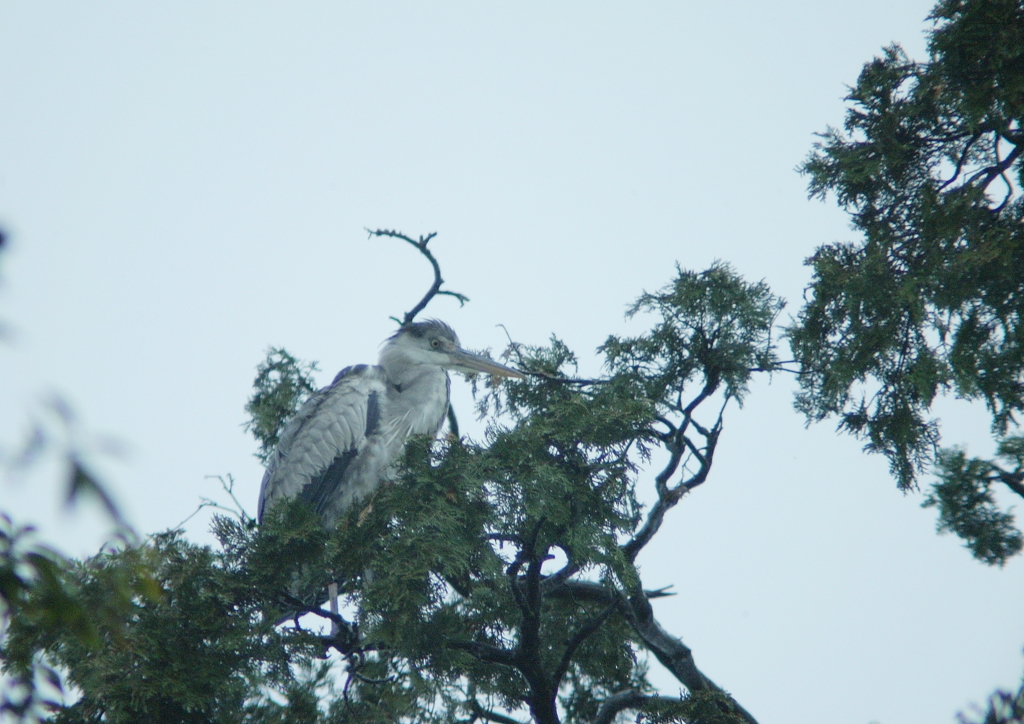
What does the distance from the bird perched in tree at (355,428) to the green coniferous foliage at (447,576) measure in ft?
5.32

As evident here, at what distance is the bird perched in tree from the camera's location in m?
6.32

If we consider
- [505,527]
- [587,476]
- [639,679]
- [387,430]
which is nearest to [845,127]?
[587,476]

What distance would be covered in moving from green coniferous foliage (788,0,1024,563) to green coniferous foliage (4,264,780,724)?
387mm

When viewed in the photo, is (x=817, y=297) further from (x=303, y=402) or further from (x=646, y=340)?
(x=303, y=402)

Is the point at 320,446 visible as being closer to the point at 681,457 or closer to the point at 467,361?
the point at 467,361

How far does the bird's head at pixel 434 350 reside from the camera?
720 cm

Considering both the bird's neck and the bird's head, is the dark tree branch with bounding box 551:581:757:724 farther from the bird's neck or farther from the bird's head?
the bird's head

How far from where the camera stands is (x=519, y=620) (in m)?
4.38

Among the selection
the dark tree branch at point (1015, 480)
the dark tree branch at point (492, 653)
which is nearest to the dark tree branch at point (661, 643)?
the dark tree branch at point (492, 653)

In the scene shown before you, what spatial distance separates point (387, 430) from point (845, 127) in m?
3.49

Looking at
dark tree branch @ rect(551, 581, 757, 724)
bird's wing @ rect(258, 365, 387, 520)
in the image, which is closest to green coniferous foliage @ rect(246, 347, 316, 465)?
bird's wing @ rect(258, 365, 387, 520)

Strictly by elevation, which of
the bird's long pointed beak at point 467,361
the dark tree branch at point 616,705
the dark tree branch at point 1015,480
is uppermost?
the bird's long pointed beak at point 467,361

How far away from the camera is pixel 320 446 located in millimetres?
6324

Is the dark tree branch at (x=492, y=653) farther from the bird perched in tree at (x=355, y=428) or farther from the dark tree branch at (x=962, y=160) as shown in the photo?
the dark tree branch at (x=962, y=160)
